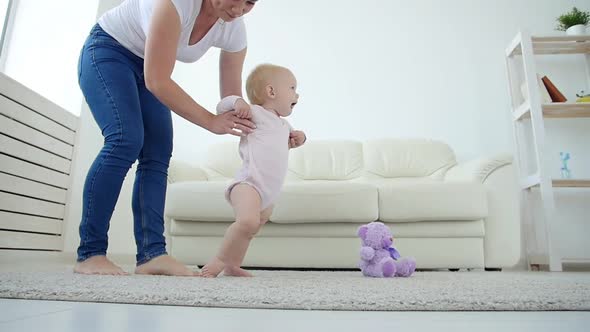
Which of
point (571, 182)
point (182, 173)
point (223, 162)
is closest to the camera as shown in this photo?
point (182, 173)

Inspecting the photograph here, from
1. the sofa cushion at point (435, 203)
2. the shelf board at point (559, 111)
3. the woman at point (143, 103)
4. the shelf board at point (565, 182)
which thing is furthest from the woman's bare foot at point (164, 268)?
the shelf board at point (559, 111)

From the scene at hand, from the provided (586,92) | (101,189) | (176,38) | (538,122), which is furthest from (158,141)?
(586,92)

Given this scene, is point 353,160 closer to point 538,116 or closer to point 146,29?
point 538,116

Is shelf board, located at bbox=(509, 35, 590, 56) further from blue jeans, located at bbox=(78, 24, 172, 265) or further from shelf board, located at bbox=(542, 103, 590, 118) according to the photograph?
blue jeans, located at bbox=(78, 24, 172, 265)

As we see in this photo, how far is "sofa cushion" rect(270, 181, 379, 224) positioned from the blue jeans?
2.47 ft

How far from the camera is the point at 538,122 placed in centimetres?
262

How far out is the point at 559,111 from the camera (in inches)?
110

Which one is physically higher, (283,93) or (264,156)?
(283,93)

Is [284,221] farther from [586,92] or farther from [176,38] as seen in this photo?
[586,92]

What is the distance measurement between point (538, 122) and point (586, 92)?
771mm

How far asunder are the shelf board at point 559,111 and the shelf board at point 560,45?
44 cm

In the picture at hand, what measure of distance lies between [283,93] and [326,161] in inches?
55.0

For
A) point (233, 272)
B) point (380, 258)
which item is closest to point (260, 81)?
point (233, 272)

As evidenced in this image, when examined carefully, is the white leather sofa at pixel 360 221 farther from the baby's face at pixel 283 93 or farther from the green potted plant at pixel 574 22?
the green potted plant at pixel 574 22
